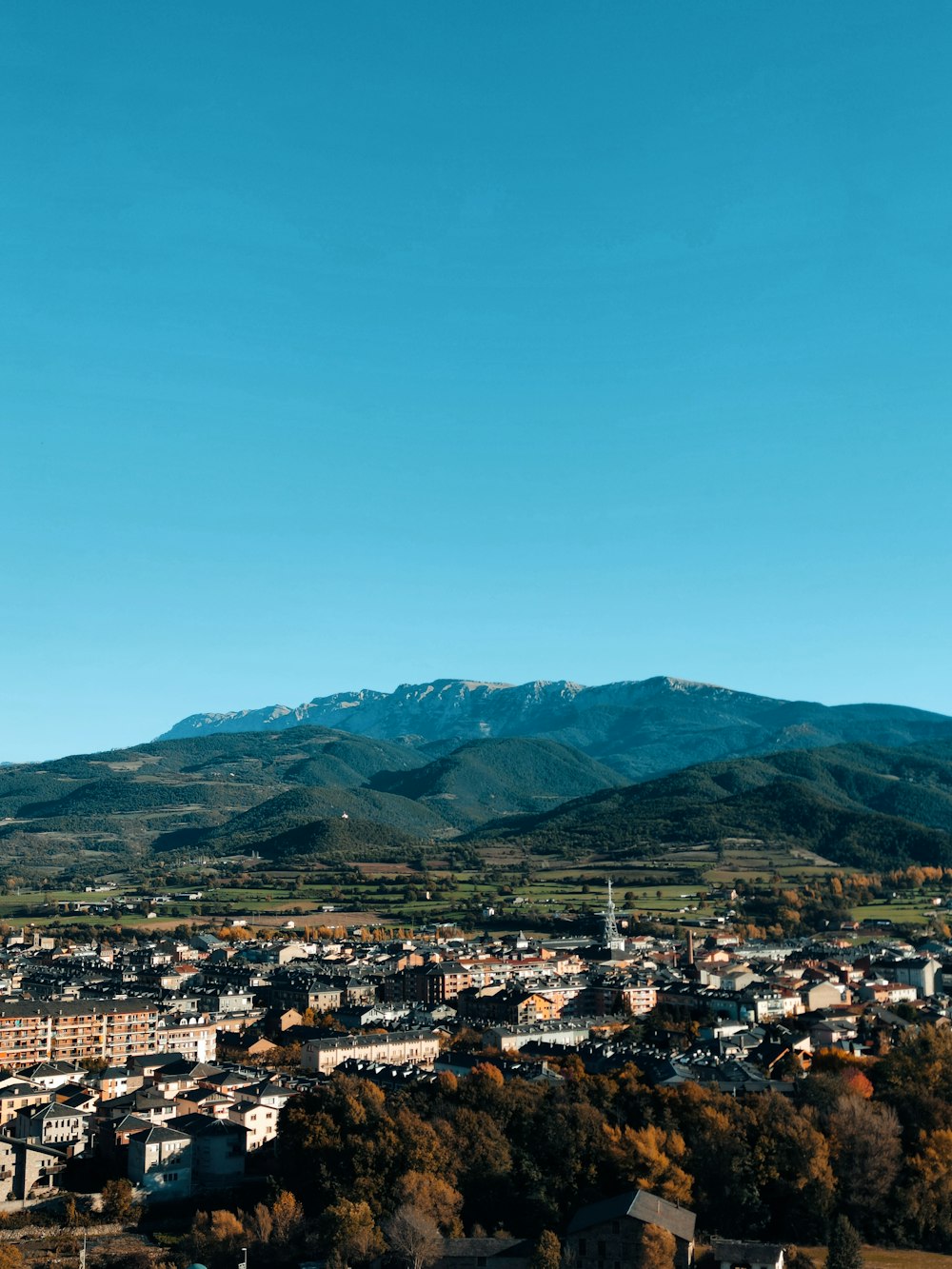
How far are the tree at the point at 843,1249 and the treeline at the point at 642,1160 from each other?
4.80ft

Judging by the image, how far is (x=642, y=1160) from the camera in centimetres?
4347

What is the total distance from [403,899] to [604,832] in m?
56.1

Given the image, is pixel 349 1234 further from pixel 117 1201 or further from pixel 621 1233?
pixel 117 1201

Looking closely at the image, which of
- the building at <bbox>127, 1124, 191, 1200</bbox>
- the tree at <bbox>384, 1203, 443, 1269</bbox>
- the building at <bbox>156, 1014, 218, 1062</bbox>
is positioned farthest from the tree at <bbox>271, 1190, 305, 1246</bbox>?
the building at <bbox>156, 1014, 218, 1062</bbox>

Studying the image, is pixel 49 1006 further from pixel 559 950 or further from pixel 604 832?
pixel 604 832

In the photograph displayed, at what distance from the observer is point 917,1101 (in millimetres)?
48625

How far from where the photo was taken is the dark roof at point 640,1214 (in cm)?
3850

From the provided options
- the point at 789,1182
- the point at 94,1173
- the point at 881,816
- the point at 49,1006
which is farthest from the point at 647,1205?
the point at 881,816

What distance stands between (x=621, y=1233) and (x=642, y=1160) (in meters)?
5.29

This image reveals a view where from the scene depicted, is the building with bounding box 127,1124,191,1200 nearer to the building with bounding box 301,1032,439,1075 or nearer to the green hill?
the building with bounding box 301,1032,439,1075

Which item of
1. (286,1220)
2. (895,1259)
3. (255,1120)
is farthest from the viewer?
(255,1120)

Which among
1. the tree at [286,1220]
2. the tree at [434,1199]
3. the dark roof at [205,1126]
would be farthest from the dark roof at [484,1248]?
the dark roof at [205,1126]

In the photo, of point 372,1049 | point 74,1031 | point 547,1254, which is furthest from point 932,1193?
point 74,1031

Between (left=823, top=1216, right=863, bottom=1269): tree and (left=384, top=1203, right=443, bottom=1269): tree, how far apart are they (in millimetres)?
10968
